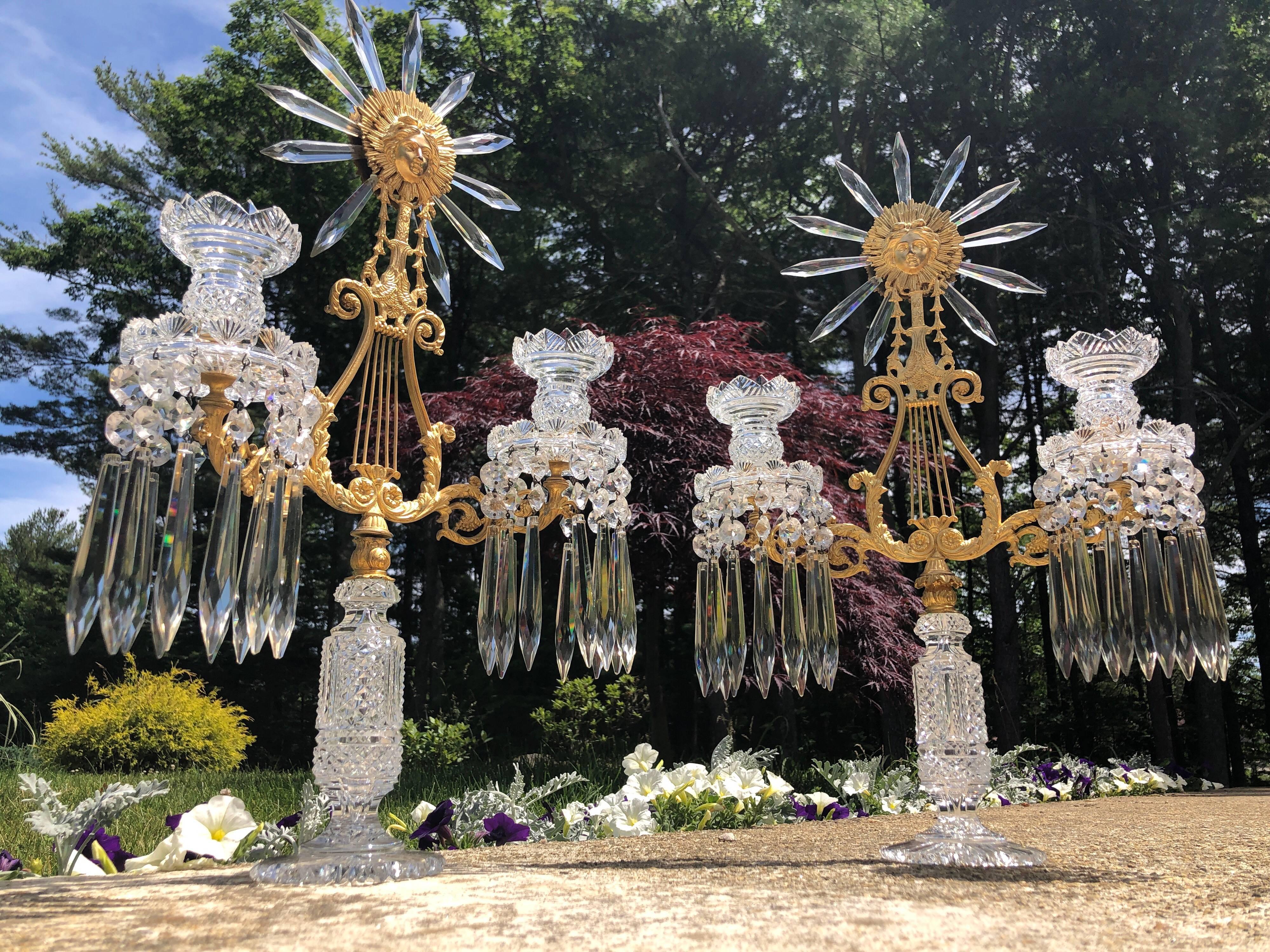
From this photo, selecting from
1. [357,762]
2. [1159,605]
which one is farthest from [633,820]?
[1159,605]

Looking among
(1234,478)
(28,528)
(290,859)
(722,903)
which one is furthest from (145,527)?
(28,528)

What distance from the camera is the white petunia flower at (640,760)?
4.91 m

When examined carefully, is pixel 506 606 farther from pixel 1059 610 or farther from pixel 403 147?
pixel 1059 610

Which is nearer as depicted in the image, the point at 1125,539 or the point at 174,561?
the point at 174,561

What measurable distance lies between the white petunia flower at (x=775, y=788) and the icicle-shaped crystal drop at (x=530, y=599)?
7.84ft

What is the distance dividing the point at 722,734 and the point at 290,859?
15.2 feet

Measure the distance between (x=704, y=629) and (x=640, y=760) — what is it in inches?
69.0

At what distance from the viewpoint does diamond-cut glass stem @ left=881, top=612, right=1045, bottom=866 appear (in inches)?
130

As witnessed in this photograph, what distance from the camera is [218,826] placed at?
350cm

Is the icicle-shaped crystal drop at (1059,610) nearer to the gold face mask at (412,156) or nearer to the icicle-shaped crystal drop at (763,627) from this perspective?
the icicle-shaped crystal drop at (763,627)

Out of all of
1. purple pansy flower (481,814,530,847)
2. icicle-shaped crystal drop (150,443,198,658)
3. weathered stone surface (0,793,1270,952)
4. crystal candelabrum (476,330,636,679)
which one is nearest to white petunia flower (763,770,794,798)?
weathered stone surface (0,793,1270,952)

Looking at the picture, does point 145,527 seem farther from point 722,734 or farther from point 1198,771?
point 1198,771

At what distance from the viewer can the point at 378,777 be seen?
2.84 metres

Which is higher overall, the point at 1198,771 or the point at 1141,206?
the point at 1141,206
